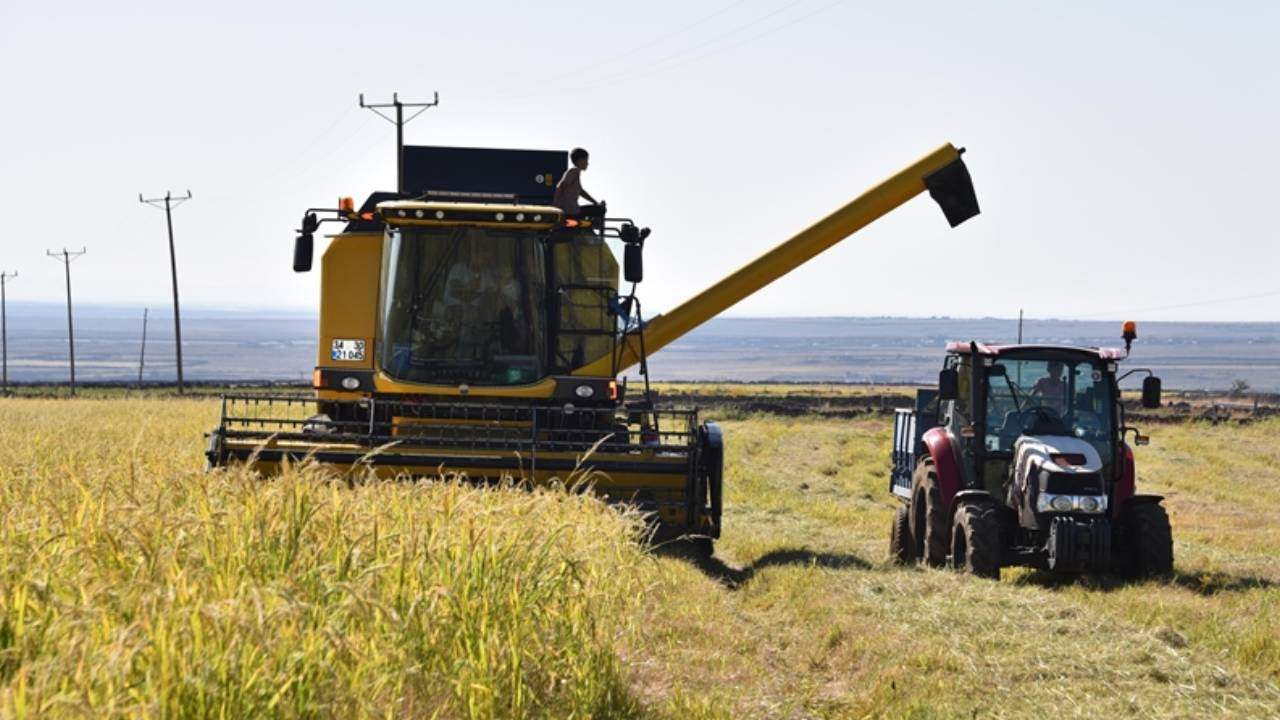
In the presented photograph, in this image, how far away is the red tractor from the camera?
12.4 metres

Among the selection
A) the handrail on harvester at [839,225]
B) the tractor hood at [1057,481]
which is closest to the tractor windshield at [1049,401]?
the tractor hood at [1057,481]

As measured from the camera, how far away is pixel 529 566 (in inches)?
284

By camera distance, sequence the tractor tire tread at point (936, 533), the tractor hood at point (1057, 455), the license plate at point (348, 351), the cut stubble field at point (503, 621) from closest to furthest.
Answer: the cut stubble field at point (503, 621), the tractor hood at point (1057, 455), the tractor tire tread at point (936, 533), the license plate at point (348, 351)

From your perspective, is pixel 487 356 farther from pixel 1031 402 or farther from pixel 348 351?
pixel 1031 402

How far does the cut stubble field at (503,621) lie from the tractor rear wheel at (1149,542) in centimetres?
34

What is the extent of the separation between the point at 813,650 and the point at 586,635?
2.57 m

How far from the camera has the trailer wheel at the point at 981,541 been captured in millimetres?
12383

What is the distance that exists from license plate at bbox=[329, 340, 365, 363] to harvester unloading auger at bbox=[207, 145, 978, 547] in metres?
0.01

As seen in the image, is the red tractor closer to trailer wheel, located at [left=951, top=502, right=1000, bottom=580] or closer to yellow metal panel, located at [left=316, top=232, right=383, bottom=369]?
trailer wheel, located at [left=951, top=502, right=1000, bottom=580]

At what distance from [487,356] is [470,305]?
43 cm

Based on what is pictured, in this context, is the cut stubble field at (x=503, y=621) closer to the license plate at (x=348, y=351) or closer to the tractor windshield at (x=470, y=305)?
the tractor windshield at (x=470, y=305)

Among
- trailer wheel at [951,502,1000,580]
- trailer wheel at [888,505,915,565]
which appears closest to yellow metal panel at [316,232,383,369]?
trailer wheel at [888,505,915,565]

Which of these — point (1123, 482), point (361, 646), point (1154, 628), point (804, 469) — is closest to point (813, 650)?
point (1154, 628)

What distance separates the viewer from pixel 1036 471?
12.6 metres
